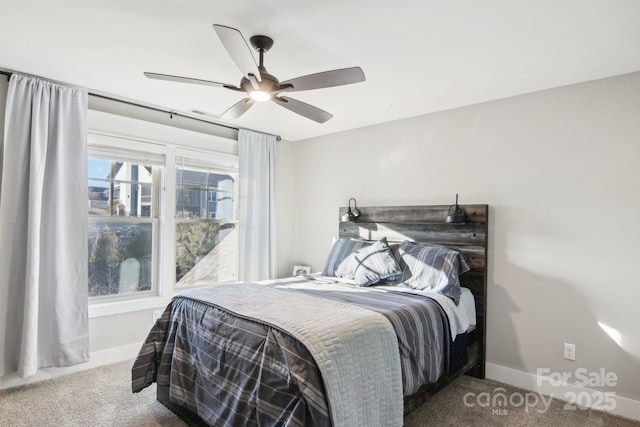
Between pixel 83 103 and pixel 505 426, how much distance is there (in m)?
4.01

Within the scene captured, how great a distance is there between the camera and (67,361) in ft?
9.64

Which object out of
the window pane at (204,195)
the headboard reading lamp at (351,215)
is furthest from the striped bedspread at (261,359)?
the window pane at (204,195)

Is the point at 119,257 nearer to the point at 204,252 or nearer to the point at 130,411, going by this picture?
the point at 204,252

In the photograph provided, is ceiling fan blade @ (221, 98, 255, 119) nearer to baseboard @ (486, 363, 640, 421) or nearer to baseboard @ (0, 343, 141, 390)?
baseboard @ (0, 343, 141, 390)

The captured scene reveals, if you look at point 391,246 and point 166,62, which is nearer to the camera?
point 166,62

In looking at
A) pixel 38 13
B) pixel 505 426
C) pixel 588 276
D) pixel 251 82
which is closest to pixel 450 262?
pixel 588 276

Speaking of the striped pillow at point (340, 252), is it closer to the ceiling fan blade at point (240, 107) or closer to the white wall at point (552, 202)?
the white wall at point (552, 202)

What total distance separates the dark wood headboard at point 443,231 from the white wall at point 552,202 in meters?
0.09

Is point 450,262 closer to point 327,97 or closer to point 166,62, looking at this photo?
point 327,97

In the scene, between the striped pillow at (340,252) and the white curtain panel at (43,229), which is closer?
the white curtain panel at (43,229)

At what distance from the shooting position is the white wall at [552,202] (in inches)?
101

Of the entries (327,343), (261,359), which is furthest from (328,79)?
(261,359)

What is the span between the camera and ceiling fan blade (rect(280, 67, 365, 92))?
2.00 m

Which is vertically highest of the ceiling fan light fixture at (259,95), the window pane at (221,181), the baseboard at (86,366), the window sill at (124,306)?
the ceiling fan light fixture at (259,95)
